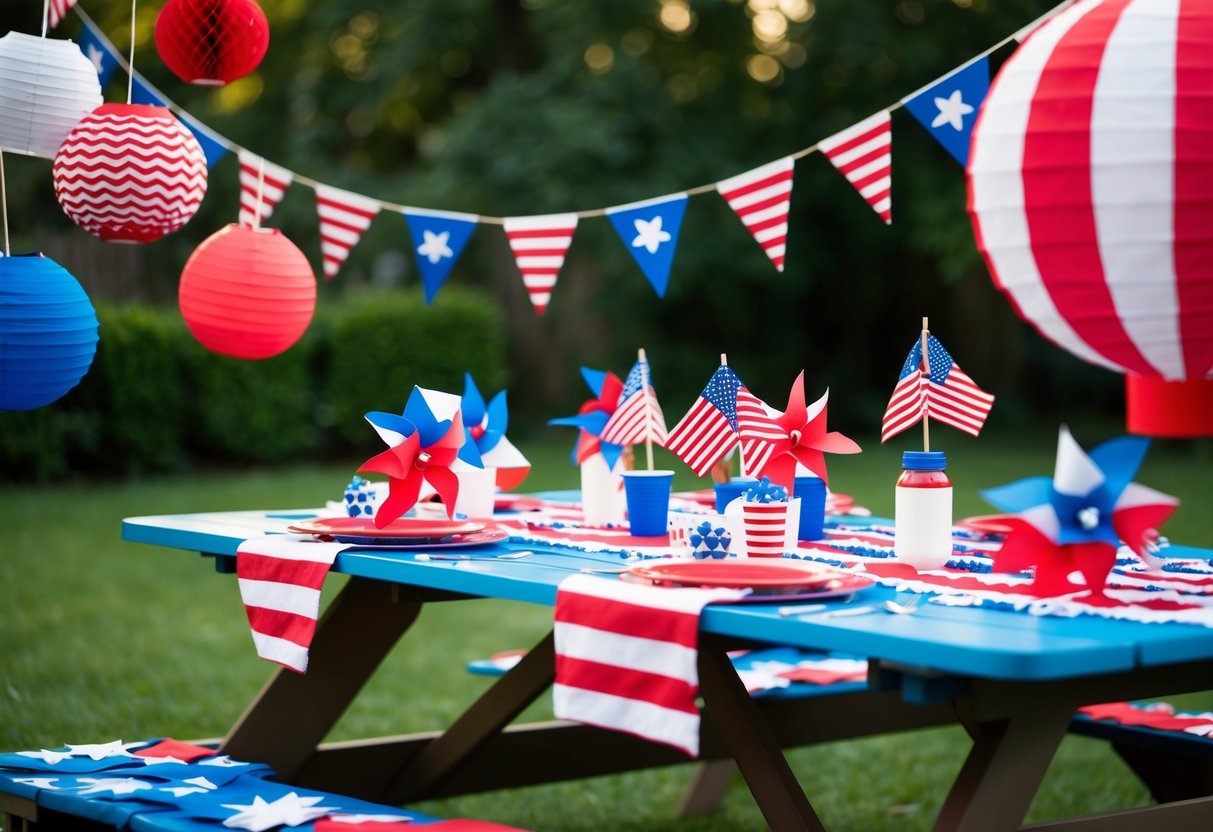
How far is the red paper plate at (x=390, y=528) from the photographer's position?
9.79ft

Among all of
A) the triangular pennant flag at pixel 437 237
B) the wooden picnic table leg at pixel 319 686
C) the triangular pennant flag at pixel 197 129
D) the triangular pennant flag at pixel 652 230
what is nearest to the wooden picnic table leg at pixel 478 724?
the wooden picnic table leg at pixel 319 686

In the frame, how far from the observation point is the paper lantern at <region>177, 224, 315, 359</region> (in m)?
3.82

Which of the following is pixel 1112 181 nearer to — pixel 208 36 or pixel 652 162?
pixel 208 36

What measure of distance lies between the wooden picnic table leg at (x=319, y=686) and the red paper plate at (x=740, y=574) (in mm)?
1055

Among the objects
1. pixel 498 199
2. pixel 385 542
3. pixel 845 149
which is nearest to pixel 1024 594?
pixel 385 542

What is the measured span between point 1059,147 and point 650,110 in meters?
12.6

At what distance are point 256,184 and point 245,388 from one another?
6.72m

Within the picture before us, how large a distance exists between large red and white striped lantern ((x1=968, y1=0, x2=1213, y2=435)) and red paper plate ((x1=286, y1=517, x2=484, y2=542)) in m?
1.23

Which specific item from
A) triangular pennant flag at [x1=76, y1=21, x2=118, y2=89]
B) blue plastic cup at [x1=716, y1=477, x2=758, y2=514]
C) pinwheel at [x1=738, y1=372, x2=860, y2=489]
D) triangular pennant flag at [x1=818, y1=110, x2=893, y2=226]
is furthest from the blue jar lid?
triangular pennant flag at [x1=76, y1=21, x2=118, y2=89]

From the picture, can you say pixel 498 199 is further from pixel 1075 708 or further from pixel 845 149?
pixel 1075 708

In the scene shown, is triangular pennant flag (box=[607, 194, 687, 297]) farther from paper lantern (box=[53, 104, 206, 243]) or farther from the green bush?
the green bush

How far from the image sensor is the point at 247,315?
383 cm

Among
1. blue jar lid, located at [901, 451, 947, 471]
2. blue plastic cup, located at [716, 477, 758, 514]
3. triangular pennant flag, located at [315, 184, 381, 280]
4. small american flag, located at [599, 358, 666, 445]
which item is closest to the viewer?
blue jar lid, located at [901, 451, 947, 471]

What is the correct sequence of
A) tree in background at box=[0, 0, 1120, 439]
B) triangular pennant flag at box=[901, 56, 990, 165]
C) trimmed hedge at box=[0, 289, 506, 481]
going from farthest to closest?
tree in background at box=[0, 0, 1120, 439]
trimmed hedge at box=[0, 289, 506, 481]
triangular pennant flag at box=[901, 56, 990, 165]
